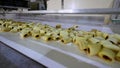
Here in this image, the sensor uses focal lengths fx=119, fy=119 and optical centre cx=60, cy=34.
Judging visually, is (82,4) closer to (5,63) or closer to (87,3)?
(87,3)

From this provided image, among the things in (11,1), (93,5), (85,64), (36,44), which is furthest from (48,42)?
(11,1)

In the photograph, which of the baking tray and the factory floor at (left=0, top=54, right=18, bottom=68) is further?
the factory floor at (left=0, top=54, right=18, bottom=68)

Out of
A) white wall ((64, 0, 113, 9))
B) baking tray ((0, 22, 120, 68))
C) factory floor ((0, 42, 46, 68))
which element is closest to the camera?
baking tray ((0, 22, 120, 68))

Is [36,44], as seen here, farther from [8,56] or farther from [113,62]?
[113,62]

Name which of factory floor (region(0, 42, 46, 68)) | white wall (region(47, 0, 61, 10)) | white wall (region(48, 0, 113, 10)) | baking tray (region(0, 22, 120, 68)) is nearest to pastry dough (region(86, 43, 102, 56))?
baking tray (region(0, 22, 120, 68))

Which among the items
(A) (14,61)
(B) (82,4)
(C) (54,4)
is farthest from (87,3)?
(A) (14,61)

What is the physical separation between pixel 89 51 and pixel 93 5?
4.52 feet

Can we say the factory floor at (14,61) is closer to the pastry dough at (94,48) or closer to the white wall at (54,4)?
the pastry dough at (94,48)

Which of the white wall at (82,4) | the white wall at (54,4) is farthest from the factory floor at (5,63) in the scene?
the white wall at (54,4)

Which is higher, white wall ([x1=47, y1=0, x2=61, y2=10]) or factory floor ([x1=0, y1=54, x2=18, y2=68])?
white wall ([x1=47, y1=0, x2=61, y2=10])

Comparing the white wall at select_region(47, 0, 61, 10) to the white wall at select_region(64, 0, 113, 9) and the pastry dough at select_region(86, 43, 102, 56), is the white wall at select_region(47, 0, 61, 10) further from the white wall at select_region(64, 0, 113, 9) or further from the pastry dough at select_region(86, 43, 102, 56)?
the pastry dough at select_region(86, 43, 102, 56)

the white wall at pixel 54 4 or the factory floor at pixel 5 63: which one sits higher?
the white wall at pixel 54 4

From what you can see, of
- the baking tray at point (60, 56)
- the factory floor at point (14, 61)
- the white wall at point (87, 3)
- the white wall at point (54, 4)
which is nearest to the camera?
the baking tray at point (60, 56)

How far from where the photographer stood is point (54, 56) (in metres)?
0.48
